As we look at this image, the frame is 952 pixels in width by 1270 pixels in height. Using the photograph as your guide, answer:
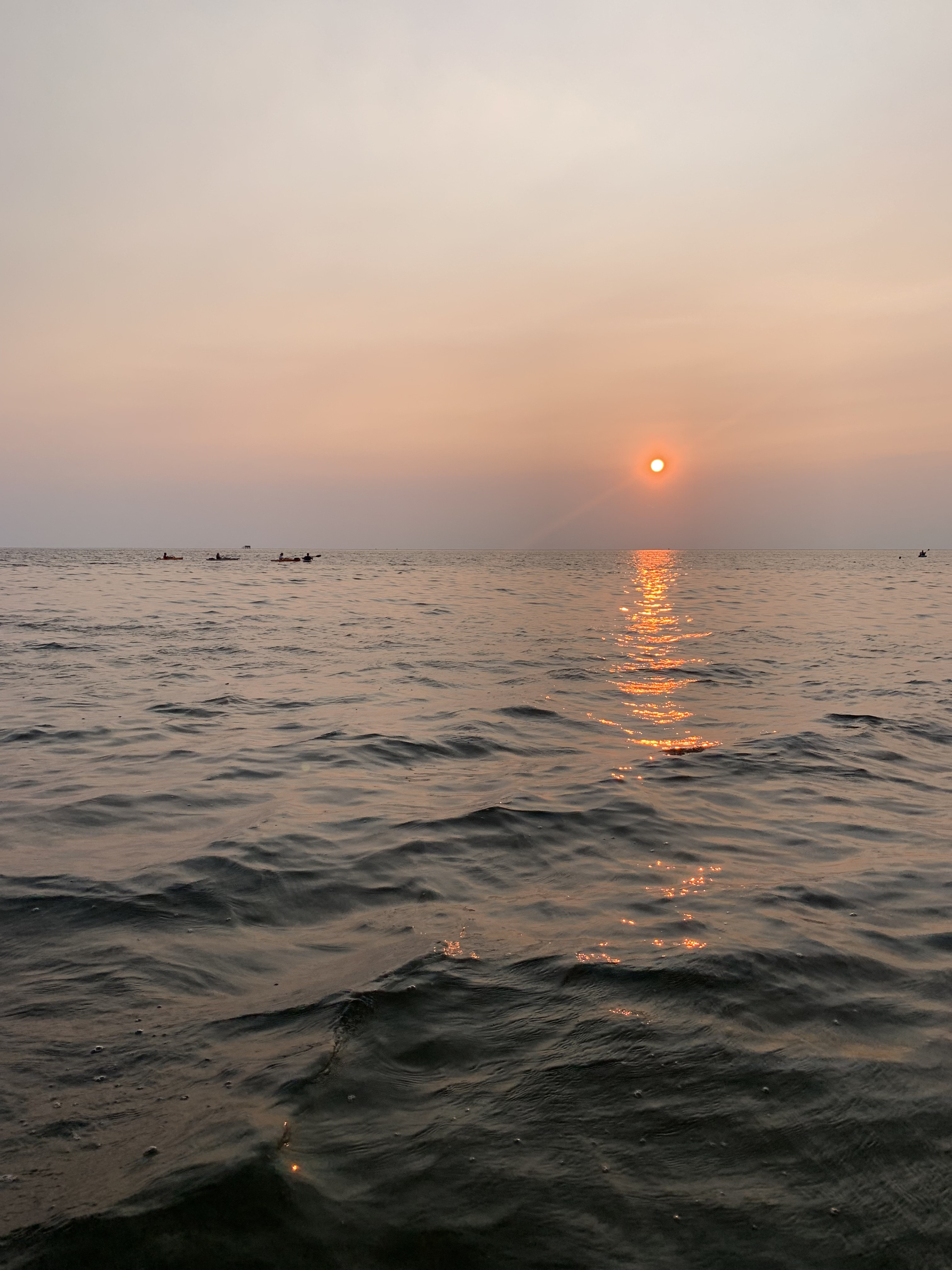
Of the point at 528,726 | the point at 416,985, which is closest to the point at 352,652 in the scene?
the point at 528,726

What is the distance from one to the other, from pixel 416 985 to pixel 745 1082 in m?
1.96

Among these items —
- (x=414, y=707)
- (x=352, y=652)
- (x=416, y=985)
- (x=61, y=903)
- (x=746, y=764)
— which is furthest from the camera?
(x=352, y=652)

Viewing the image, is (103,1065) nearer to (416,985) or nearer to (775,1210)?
(416,985)

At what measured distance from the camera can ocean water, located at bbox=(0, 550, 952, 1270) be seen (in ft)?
10.2

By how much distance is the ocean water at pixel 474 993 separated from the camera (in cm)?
311

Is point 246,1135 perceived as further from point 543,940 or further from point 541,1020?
point 543,940

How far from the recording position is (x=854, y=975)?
16.7 feet

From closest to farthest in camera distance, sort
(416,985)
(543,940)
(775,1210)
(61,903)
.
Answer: (775,1210) < (416,985) < (543,940) < (61,903)

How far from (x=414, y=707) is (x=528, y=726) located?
2633 mm

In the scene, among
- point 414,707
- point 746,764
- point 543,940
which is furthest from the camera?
point 414,707

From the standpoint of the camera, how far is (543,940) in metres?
5.60

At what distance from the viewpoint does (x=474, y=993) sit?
483 cm

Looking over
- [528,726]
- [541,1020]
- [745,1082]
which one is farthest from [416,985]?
[528,726]

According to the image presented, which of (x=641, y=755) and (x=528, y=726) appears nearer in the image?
(x=641, y=755)
